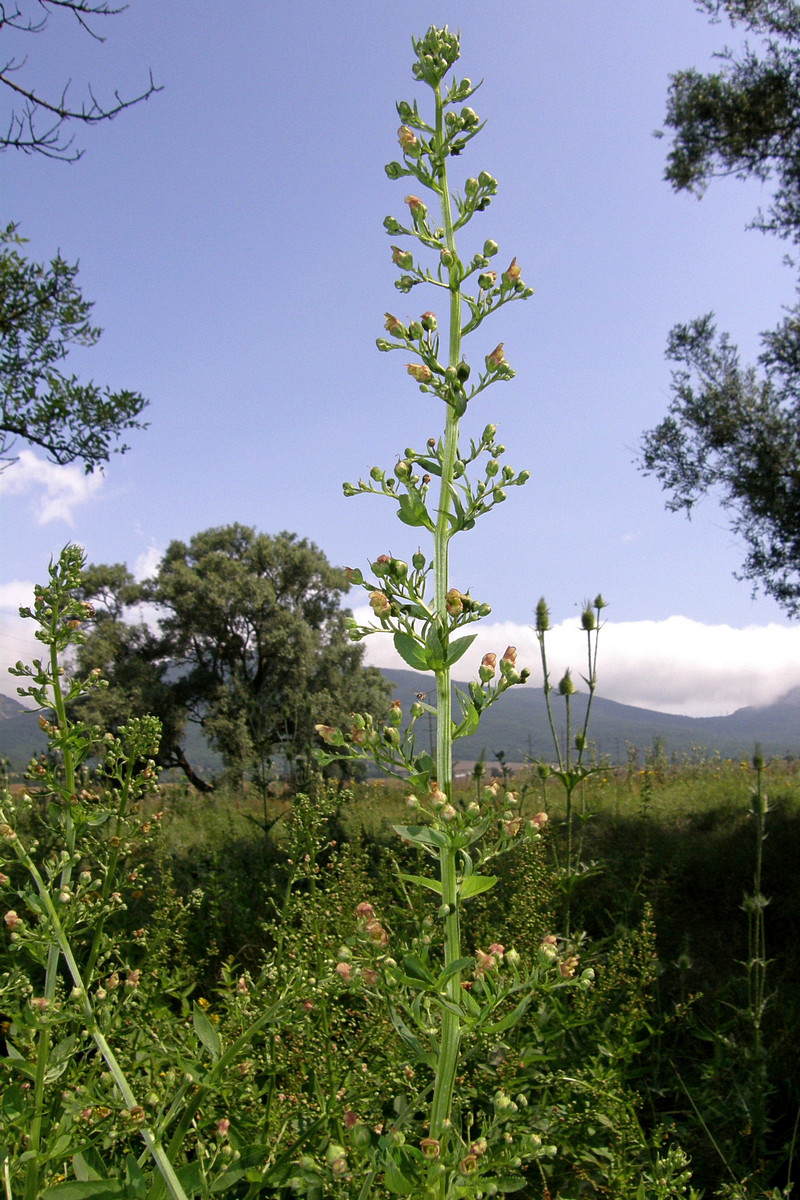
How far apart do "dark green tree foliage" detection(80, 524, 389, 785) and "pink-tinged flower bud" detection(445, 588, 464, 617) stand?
26601 millimetres

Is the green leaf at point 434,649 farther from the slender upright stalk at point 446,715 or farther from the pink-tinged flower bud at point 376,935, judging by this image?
the pink-tinged flower bud at point 376,935

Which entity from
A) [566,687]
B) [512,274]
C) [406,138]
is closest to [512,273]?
[512,274]

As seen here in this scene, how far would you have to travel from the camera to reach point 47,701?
77.8 inches

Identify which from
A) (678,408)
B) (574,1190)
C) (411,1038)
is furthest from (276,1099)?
(678,408)

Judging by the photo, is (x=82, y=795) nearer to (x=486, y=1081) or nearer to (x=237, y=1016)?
(x=237, y=1016)

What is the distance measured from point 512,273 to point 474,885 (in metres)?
1.40

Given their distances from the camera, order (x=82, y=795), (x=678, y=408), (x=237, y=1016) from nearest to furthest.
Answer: (x=237, y=1016)
(x=82, y=795)
(x=678, y=408)

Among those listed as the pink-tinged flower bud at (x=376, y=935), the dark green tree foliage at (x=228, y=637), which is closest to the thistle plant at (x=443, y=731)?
the pink-tinged flower bud at (x=376, y=935)

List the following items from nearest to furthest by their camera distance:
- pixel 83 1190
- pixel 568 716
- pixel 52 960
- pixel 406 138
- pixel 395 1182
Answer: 1. pixel 395 1182
2. pixel 83 1190
3. pixel 52 960
4. pixel 406 138
5. pixel 568 716

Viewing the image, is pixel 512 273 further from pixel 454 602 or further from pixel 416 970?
pixel 416 970

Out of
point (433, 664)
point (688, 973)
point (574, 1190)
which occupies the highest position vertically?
point (433, 664)

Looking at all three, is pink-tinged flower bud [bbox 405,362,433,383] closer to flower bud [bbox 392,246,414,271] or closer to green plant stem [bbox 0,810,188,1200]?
flower bud [bbox 392,246,414,271]

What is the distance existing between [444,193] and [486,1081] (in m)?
2.90

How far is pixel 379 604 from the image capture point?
1.52 meters
